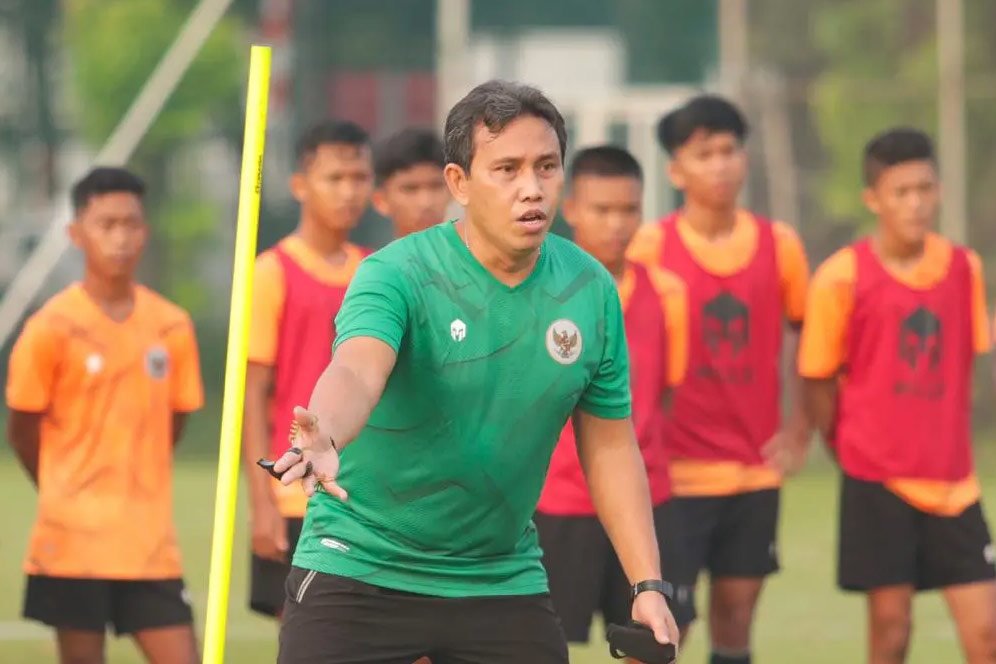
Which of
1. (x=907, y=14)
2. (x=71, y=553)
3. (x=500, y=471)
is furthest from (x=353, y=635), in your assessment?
(x=907, y=14)

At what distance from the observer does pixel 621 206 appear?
290 inches

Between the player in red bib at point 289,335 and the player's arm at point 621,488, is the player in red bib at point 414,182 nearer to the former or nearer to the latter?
the player in red bib at point 289,335

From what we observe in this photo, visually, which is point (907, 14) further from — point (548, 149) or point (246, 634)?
point (548, 149)

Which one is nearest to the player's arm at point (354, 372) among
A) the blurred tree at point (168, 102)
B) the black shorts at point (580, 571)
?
the black shorts at point (580, 571)

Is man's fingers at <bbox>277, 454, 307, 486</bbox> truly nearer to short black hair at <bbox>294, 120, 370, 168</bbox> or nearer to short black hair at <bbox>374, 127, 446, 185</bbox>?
short black hair at <bbox>294, 120, 370, 168</bbox>

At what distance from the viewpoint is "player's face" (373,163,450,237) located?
7922 millimetres

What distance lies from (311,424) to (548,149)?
1071 millimetres

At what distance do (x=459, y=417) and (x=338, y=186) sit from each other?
308 cm

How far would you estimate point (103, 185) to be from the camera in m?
7.73

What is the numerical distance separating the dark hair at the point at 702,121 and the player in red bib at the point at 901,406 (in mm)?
629

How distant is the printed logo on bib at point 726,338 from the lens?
791cm

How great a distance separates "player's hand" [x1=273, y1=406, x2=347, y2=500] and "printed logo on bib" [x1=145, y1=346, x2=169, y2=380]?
12.1ft

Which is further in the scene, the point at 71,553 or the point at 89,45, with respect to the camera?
the point at 89,45

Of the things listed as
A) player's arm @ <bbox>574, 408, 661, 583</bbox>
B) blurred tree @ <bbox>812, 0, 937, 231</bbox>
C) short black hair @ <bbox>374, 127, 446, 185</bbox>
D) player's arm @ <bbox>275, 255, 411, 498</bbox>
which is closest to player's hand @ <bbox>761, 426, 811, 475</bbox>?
short black hair @ <bbox>374, 127, 446, 185</bbox>
